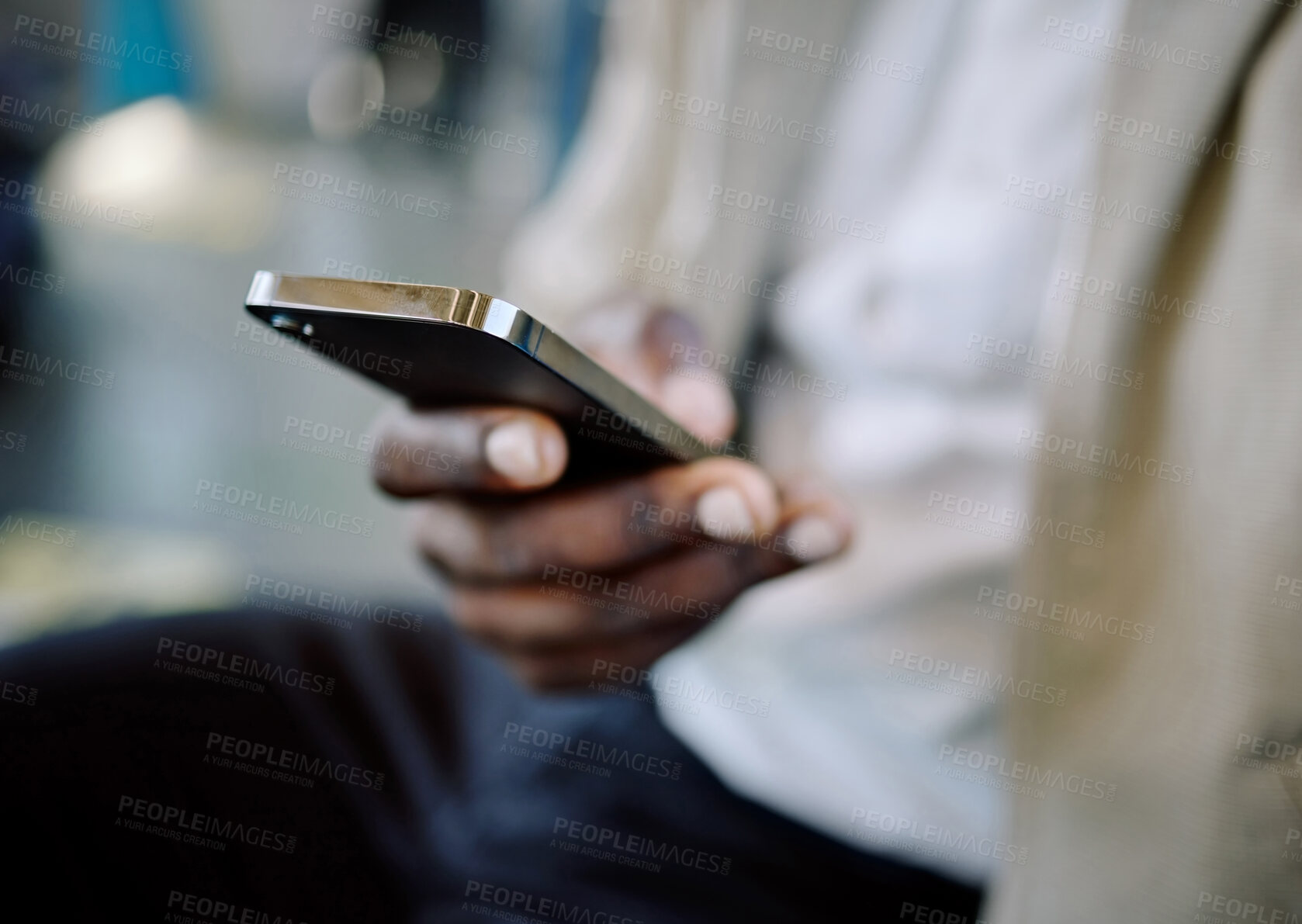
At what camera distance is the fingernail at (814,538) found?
0.47m

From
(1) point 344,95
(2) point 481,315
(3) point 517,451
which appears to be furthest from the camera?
(1) point 344,95

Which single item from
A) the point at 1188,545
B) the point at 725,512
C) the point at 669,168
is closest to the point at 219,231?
the point at 669,168

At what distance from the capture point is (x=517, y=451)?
1.42ft

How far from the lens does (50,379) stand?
1.52 metres

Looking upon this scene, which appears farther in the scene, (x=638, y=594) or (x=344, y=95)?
(x=344, y=95)

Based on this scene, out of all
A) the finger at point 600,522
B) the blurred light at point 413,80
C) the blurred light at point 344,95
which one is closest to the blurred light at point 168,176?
the blurred light at point 344,95

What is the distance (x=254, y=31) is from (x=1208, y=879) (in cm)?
219

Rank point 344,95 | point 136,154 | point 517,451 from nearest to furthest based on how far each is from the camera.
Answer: point 517,451
point 136,154
point 344,95

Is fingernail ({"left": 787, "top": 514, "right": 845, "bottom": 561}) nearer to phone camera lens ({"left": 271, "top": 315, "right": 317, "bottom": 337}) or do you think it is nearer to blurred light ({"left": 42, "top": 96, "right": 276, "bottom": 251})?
phone camera lens ({"left": 271, "top": 315, "right": 317, "bottom": 337})

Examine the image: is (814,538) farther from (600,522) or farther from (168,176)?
(168,176)

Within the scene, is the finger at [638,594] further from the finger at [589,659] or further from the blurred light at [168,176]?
the blurred light at [168,176]

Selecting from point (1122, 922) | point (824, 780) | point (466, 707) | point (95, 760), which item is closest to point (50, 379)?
point (95, 760)

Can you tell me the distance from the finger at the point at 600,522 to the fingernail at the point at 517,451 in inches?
2.8

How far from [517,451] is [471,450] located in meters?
0.04
